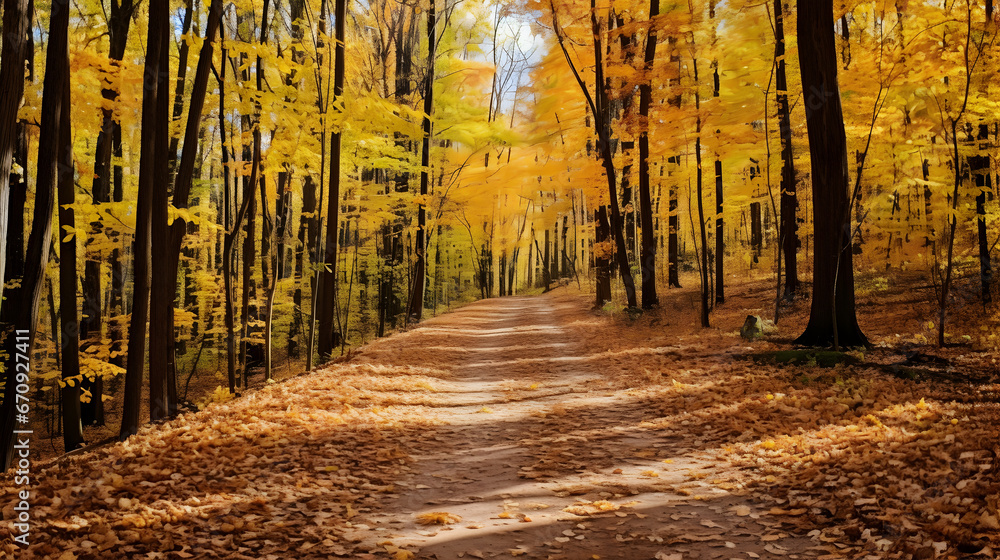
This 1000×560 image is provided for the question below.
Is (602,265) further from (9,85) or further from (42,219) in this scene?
(9,85)

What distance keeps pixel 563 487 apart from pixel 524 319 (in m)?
15.3

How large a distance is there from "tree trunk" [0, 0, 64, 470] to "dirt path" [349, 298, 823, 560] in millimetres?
4544

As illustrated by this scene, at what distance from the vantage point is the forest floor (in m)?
3.42

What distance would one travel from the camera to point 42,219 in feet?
19.9

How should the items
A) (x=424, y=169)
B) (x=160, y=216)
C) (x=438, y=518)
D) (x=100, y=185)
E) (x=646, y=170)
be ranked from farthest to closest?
(x=424, y=169) < (x=646, y=170) < (x=100, y=185) < (x=160, y=216) < (x=438, y=518)

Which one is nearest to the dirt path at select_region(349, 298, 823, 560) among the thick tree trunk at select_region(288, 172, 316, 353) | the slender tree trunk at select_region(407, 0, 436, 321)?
the slender tree trunk at select_region(407, 0, 436, 321)

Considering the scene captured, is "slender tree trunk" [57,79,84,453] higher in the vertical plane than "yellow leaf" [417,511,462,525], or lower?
higher

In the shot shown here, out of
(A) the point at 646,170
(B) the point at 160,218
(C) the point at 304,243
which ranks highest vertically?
(A) the point at 646,170

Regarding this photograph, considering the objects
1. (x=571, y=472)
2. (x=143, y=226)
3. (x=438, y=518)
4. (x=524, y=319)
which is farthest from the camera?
(x=524, y=319)

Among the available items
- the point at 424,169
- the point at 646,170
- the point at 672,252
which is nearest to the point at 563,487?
the point at 646,170

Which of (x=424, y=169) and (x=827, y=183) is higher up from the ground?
(x=424, y=169)

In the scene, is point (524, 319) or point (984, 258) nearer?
point (984, 258)

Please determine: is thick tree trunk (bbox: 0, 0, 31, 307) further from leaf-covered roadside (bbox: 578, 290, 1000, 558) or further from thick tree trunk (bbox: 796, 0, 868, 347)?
thick tree trunk (bbox: 796, 0, 868, 347)

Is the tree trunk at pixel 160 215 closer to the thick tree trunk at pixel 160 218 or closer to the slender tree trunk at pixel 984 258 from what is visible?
the thick tree trunk at pixel 160 218
